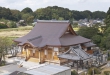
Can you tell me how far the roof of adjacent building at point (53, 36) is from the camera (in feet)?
67.2

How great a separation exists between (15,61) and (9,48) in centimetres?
480

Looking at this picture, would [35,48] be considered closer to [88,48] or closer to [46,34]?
[46,34]

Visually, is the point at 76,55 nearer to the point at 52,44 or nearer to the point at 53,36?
the point at 52,44

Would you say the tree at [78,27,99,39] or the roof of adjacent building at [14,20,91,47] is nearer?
the roof of adjacent building at [14,20,91,47]

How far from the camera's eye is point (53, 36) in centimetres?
2128

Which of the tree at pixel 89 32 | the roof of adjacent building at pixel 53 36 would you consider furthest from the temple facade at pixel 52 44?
the tree at pixel 89 32

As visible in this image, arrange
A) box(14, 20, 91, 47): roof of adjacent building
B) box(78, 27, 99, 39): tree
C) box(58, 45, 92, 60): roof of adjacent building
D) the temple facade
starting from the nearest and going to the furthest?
box(58, 45, 92, 60): roof of adjacent building → the temple facade → box(14, 20, 91, 47): roof of adjacent building → box(78, 27, 99, 39): tree

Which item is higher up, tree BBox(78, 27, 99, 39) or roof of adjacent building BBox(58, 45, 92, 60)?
tree BBox(78, 27, 99, 39)

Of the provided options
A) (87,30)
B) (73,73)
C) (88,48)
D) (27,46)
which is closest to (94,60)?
(88,48)

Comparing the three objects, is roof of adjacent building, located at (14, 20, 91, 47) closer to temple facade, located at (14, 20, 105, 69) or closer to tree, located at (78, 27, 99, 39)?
temple facade, located at (14, 20, 105, 69)

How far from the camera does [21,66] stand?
19.6m

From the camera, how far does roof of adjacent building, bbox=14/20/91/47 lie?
67.2ft

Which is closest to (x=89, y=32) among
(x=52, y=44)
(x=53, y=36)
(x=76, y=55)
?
(x=53, y=36)

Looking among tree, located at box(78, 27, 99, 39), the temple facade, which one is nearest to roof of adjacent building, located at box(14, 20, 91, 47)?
the temple facade
